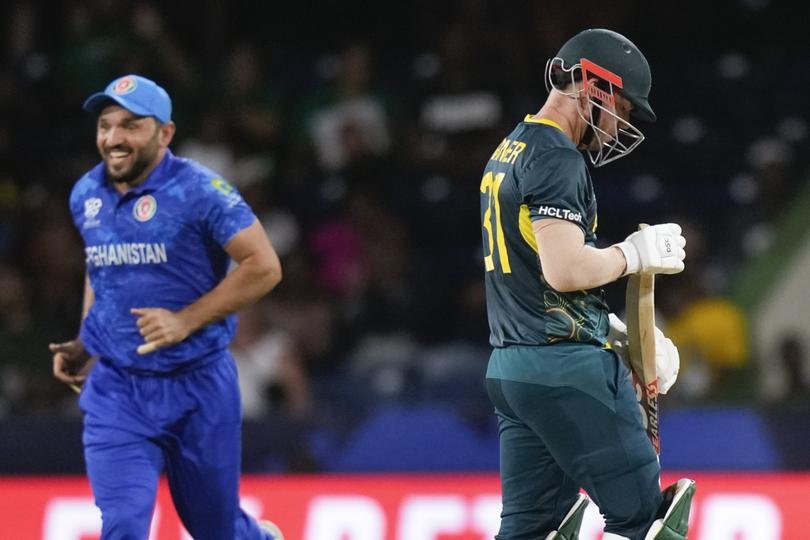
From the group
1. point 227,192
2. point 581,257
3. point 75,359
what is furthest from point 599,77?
point 75,359

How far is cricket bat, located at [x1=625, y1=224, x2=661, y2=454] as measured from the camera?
4.53 m

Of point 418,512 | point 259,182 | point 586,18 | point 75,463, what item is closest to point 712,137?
point 586,18

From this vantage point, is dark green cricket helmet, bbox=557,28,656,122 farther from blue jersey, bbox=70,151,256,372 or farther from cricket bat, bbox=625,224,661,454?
blue jersey, bbox=70,151,256,372

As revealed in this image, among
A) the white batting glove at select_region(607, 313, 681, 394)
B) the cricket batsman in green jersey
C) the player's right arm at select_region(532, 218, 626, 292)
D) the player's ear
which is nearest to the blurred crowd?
the player's ear

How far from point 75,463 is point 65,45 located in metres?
4.50

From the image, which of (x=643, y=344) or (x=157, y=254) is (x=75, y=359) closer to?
(x=157, y=254)

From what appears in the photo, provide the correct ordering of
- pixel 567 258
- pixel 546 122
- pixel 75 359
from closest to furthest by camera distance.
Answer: pixel 567 258, pixel 546 122, pixel 75 359

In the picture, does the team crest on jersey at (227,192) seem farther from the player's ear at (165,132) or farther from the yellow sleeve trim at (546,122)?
the yellow sleeve trim at (546,122)

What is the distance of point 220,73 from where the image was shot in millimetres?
11289

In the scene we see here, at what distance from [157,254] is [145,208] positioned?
0.19 meters

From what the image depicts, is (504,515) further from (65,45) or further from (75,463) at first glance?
(65,45)

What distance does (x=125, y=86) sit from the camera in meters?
5.25

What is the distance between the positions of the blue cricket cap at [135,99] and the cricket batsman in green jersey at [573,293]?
1.44 metres

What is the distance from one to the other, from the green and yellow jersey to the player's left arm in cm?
106
